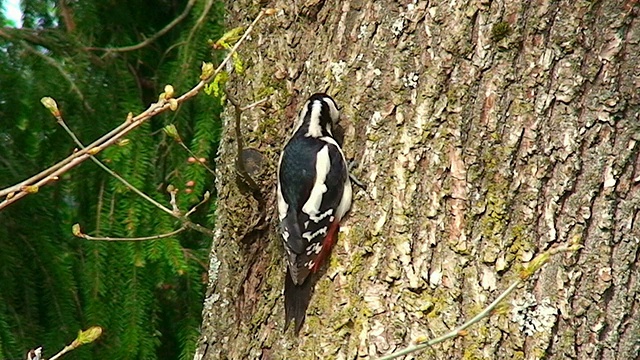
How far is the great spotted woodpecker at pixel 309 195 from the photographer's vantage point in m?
1.92

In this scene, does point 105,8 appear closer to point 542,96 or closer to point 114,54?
point 114,54

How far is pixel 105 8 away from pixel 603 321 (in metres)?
2.05

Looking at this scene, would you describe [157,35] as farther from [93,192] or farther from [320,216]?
[320,216]

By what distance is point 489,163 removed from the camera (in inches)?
70.9

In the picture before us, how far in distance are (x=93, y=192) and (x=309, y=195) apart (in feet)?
3.11

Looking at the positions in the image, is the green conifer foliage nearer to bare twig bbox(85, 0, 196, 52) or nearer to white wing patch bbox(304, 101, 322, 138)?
bare twig bbox(85, 0, 196, 52)

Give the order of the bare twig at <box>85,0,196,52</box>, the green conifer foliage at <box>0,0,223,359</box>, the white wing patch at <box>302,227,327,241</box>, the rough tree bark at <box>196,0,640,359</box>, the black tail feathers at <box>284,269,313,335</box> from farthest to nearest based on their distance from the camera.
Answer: the bare twig at <box>85,0,196,52</box>
the green conifer foliage at <box>0,0,223,359</box>
the white wing patch at <box>302,227,327,241</box>
the black tail feathers at <box>284,269,313,335</box>
the rough tree bark at <box>196,0,640,359</box>

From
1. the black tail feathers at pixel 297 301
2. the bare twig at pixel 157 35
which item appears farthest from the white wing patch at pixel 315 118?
the bare twig at pixel 157 35

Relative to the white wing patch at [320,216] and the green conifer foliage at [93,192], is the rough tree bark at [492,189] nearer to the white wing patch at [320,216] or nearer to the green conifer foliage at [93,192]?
the white wing patch at [320,216]

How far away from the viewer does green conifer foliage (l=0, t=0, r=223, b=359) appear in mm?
2688

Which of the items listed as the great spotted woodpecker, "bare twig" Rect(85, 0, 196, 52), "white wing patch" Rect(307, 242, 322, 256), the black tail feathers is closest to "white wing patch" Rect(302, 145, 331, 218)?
the great spotted woodpecker

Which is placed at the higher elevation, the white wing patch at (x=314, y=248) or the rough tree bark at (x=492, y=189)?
the rough tree bark at (x=492, y=189)

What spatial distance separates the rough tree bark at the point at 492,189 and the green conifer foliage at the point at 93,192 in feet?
3.18

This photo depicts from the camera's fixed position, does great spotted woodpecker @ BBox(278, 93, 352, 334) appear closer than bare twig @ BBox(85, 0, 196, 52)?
Yes
